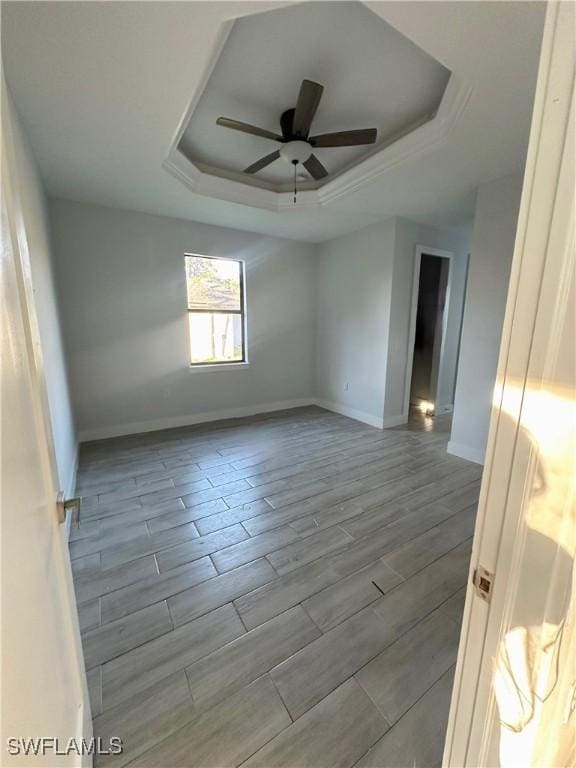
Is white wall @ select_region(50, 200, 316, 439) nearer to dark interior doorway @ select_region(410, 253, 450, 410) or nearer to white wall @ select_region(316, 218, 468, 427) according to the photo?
white wall @ select_region(316, 218, 468, 427)

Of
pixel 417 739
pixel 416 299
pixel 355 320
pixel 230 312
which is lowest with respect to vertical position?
pixel 417 739

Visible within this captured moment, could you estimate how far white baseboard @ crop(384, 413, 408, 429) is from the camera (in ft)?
13.4

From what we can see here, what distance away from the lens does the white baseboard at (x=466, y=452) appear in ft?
10.2

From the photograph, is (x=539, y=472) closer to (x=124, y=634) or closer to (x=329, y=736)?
(x=329, y=736)

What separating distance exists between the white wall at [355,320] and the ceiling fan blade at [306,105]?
6.53 ft

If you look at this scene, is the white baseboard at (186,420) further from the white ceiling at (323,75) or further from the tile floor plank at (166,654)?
the white ceiling at (323,75)

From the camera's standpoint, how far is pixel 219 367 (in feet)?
14.1

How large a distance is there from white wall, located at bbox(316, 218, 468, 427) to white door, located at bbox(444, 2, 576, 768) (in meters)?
3.51

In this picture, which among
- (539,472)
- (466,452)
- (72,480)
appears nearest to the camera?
(539,472)

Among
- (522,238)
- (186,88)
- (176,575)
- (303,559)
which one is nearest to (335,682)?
(303,559)

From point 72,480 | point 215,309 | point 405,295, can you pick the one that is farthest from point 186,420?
point 405,295

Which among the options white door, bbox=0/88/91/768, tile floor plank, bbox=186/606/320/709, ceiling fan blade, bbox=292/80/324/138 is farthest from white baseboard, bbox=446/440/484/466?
white door, bbox=0/88/91/768

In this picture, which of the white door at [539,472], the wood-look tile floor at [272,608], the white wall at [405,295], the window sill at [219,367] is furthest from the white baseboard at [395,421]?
the white door at [539,472]

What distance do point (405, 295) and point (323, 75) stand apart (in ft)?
8.43
